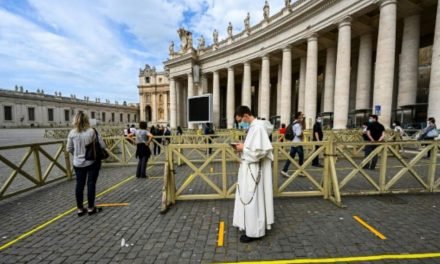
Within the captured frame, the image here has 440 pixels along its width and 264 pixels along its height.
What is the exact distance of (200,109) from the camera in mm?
21469

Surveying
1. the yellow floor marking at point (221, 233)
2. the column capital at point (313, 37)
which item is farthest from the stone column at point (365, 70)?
the yellow floor marking at point (221, 233)

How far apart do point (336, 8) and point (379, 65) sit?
6490 millimetres

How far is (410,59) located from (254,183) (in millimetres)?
20779

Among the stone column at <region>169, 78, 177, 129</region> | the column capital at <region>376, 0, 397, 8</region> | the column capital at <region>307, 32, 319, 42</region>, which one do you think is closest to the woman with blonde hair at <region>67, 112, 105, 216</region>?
the column capital at <region>376, 0, 397, 8</region>

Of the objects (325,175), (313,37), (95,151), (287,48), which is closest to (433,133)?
(325,175)

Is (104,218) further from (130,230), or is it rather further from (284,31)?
(284,31)

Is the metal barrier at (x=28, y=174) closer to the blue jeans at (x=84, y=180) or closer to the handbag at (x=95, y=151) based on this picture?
the blue jeans at (x=84, y=180)

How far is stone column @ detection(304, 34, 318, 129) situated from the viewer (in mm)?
19328

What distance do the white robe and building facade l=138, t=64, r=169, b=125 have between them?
8029 centimetres

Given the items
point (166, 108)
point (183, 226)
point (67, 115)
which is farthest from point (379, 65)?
point (67, 115)

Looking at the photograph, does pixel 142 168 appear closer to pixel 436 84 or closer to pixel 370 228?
pixel 370 228

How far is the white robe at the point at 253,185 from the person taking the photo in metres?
2.89

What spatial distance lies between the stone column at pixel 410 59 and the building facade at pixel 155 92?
2901 inches

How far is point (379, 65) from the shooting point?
568 inches
